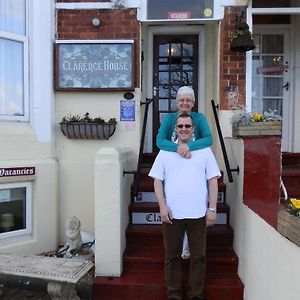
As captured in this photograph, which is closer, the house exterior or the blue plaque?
the house exterior

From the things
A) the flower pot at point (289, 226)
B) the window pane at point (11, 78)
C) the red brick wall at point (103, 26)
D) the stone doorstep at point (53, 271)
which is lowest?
the stone doorstep at point (53, 271)

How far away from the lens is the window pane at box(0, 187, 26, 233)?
503 cm

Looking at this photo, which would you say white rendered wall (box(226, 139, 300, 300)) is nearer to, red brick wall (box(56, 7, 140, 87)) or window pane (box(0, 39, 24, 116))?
red brick wall (box(56, 7, 140, 87))

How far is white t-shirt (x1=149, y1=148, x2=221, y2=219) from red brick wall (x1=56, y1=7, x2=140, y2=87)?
7.37 feet

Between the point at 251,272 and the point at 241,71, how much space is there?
9.37 ft

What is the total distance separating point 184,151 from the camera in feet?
11.2

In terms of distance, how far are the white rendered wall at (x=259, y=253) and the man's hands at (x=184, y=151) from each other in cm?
73

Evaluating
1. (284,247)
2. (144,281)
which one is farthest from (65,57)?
(284,247)

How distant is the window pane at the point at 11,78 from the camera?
5.09 meters

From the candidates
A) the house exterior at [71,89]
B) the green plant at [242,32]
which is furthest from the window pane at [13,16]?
the green plant at [242,32]

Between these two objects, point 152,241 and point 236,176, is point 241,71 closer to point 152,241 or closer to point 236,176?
point 236,176

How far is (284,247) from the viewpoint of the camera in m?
2.49

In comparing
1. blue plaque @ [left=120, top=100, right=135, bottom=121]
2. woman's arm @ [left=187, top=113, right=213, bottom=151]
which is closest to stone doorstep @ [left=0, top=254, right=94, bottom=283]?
woman's arm @ [left=187, top=113, right=213, bottom=151]

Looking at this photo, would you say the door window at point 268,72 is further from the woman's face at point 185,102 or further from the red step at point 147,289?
the red step at point 147,289
